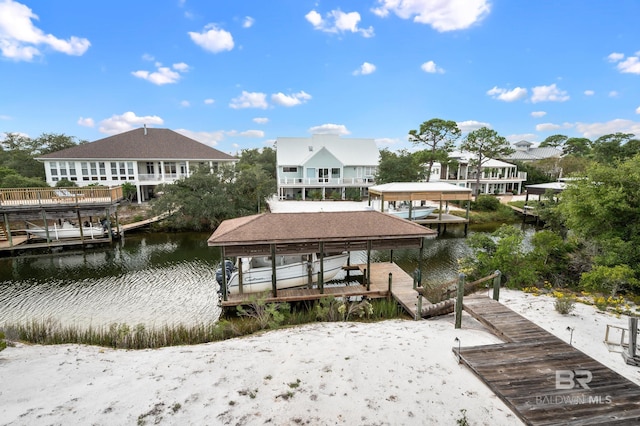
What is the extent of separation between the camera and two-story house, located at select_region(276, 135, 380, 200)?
36750mm

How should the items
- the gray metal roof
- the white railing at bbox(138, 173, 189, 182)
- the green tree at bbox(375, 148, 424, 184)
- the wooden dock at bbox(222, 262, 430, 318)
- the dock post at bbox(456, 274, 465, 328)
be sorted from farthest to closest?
the gray metal roof
the green tree at bbox(375, 148, 424, 184)
the white railing at bbox(138, 173, 189, 182)
the wooden dock at bbox(222, 262, 430, 318)
the dock post at bbox(456, 274, 465, 328)

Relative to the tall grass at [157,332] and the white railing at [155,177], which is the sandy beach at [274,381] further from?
the white railing at [155,177]

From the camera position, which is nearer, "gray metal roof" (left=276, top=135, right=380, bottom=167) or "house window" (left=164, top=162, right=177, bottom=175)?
"house window" (left=164, top=162, right=177, bottom=175)

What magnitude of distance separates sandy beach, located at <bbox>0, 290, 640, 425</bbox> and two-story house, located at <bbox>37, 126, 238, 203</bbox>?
927 inches

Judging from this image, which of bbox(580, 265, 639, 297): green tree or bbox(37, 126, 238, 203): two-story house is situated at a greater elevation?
bbox(37, 126, 238, 203): two-story house

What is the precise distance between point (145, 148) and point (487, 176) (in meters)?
43.2

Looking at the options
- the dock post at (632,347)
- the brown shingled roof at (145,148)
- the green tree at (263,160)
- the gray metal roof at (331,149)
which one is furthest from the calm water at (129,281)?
the green tree at (263,160)

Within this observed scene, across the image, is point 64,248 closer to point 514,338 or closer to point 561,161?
point 514,338

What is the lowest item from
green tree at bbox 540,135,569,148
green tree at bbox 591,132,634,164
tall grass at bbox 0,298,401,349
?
tall grass at bbox 0,298,401,349

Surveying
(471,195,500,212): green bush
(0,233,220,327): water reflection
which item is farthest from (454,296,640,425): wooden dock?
(471,195,500,212): green bush

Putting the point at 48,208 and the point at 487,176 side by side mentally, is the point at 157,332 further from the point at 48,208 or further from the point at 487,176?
the point at 487,176

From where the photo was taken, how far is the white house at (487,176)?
42.2m

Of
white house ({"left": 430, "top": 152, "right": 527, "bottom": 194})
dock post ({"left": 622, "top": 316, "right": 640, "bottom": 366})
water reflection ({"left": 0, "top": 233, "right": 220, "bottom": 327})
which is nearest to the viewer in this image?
dock post ({"left": 622, "top": 316, "right": 640, "bottom": 366})

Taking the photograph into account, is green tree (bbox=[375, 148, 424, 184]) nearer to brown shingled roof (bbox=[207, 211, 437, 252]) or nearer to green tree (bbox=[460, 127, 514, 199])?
green tree (bbox=[460, 127, 514, 199])
